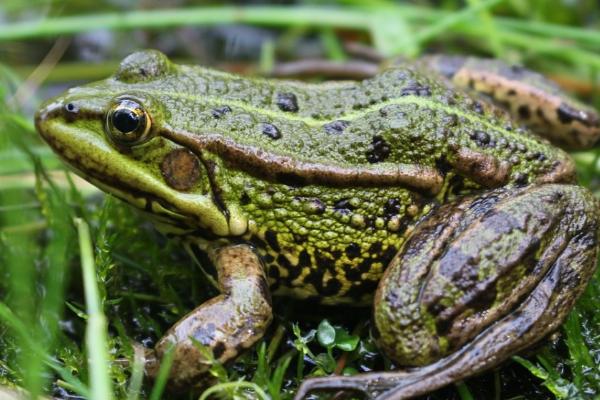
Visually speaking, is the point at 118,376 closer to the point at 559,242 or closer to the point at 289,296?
the point at 289,296

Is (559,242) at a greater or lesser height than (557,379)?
greater

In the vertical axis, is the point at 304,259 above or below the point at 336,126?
below

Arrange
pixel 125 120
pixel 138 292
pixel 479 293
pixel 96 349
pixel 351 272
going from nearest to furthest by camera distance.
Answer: pixel 96 349 → pixel 479 293 → pixel 125 120 → pixel 351 272 → pixel 138 292

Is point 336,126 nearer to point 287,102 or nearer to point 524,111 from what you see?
point 287,102

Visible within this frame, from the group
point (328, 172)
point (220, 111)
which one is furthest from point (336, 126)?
point (220, 111)

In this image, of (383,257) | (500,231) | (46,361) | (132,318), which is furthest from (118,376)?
(500,231)

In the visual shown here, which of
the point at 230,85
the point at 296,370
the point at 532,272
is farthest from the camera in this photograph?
the point at 230,85

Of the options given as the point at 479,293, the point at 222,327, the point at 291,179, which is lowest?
the point at 222,327

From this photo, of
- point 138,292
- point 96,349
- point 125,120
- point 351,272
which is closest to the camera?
point 96,349
